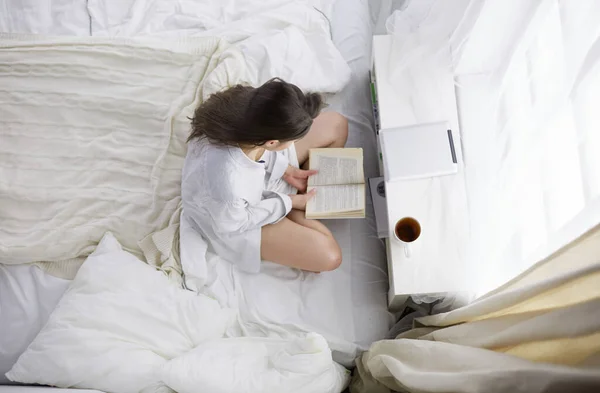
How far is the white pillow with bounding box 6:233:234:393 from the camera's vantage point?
1.29 metres

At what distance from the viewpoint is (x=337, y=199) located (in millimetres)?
1586

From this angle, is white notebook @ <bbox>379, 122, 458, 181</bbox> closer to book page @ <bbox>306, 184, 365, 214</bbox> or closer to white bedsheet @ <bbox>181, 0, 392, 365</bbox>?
book page @ <bbox>306, 184, 365, 214</bbox>

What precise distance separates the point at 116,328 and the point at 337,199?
0.73 meters

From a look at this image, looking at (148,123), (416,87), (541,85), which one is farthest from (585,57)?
(148,123)

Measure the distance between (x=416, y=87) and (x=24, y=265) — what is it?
1.32 m

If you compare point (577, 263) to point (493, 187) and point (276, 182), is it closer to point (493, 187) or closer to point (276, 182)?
point (493, 187)

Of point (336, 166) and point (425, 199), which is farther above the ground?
point (336, 166)

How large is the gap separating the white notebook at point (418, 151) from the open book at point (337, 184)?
14cm

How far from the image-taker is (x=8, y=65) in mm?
1780

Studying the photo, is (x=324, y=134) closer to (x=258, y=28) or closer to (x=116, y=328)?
(x=258, y=28)

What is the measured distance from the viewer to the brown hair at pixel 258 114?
4.18 feet

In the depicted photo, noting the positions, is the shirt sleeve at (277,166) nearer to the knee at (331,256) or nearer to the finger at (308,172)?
the finger at (308,172)

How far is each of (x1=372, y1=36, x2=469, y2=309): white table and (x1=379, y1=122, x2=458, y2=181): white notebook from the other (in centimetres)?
4

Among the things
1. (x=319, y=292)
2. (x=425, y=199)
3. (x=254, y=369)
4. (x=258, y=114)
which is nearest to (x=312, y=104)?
(x=258, y=114)
